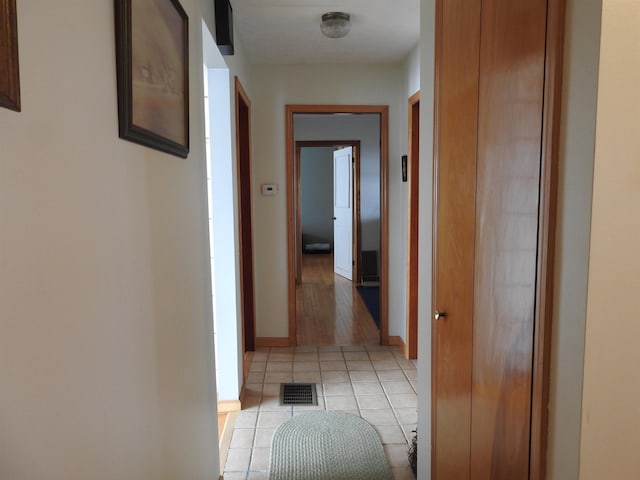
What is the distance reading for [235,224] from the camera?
272 centimetres

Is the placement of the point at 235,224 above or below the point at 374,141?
below

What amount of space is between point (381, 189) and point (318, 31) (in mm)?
1366

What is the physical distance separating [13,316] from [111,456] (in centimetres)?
44

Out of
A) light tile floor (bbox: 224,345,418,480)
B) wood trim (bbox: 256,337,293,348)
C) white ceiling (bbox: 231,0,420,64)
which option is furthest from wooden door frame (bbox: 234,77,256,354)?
white ceiling (bbox: 231,0,420,64)

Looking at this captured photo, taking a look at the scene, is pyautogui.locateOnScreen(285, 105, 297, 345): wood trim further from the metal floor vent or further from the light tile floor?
the metal floor vent

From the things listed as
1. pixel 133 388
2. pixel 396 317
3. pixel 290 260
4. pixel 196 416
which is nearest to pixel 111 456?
pixel 133 388

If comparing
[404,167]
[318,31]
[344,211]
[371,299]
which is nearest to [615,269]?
[318,31]

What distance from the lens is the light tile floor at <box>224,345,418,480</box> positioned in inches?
88.0

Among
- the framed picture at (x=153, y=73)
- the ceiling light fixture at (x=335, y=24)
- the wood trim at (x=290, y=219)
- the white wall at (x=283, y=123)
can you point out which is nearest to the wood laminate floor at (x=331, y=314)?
the wood trim at (x=290, y=219)

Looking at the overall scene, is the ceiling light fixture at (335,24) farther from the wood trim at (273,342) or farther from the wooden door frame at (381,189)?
the wood trim at (273,342)

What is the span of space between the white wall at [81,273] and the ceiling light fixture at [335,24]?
1.69 metres

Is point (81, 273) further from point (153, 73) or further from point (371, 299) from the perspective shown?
point (371, 299)

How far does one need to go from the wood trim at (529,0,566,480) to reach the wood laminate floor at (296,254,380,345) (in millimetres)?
2884

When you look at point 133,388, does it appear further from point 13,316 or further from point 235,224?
point 235,224
